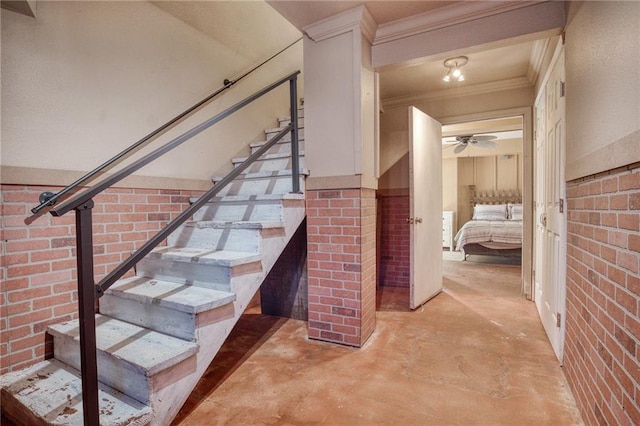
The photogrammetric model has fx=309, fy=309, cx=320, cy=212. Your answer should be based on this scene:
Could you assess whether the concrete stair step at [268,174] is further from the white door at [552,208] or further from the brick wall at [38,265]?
the white door at [552,208]

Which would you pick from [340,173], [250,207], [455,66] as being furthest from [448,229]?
[250,207]

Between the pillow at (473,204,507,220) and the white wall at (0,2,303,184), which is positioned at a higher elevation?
the white wall at (0,2,303,184)

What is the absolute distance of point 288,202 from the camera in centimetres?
219

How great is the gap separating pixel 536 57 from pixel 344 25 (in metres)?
1.80

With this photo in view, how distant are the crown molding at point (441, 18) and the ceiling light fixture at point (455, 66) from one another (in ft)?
2.51

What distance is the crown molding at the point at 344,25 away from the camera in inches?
83.3

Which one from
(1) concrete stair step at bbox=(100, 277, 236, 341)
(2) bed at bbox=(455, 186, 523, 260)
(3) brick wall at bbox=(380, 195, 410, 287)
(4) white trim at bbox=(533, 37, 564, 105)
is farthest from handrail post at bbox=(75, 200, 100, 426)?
(2) bed at bbox=(455, 186, 523, 260)

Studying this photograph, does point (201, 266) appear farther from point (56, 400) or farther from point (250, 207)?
point (56, 400)

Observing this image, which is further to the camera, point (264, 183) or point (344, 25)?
point (264, 183)

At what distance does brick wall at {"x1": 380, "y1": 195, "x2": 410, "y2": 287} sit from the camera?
388 cm

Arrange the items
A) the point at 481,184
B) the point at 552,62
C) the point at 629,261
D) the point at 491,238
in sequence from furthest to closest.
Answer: the point at 481,184
the point at 491,238
the point at 552,62
the point at 629,261

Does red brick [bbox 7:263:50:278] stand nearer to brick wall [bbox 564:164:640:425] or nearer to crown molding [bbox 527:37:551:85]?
brick wall [bbox 564:164:640:425]

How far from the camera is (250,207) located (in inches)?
89.4

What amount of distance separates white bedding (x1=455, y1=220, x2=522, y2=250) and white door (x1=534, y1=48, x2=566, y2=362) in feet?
7.85
